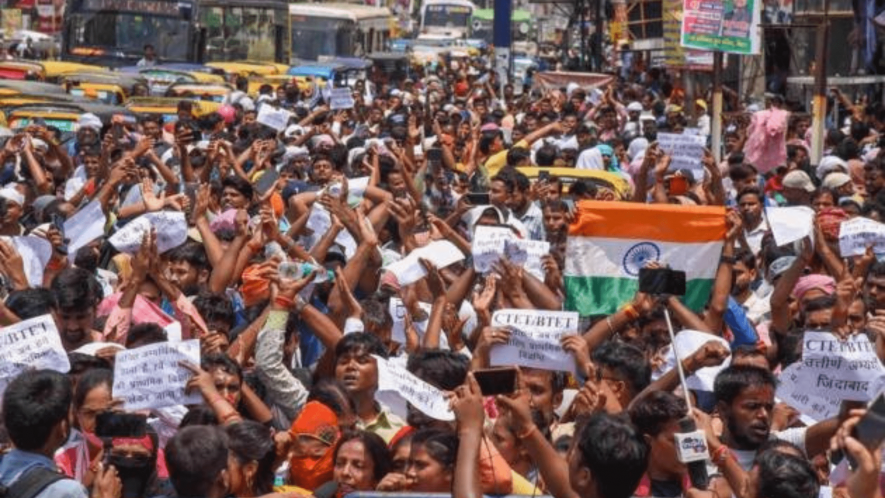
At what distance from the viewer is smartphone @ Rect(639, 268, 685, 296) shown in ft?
22.3

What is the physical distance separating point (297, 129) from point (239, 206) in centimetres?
747

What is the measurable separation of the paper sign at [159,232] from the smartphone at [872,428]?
5018 mm

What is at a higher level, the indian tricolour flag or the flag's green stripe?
the indian tricolour flag

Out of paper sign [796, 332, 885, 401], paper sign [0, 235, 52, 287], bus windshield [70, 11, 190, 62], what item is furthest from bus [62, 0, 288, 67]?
paper sign [796, 332, 885, 401]

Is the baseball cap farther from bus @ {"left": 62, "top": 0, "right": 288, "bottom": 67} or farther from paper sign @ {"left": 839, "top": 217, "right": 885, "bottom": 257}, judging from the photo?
bus @ {"left": 62, "top": 0, "right": 288, "bottom": 67}

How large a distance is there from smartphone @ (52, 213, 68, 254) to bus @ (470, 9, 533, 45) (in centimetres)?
6007

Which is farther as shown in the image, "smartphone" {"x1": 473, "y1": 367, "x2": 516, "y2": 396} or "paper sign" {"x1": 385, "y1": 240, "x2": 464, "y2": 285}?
"paper sign" {"x1": 385, "y1": 240, "x2": 464, "y2": 285}

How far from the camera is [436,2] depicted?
70062 mm

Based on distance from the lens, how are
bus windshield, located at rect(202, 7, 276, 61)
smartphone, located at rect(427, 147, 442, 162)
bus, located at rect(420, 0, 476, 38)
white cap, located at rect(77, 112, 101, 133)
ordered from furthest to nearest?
bus, located at rect(420, 0, 476, 38) < bus windshield, located at rect(202, 7, 276, 61) < white cap, located at rect(77, 112, 101, 133) < smartphone, located at rect(427, 147, 442, 162)

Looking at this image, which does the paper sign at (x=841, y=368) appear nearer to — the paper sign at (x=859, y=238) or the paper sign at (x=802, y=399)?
the paper sign at (x=802, y=399)

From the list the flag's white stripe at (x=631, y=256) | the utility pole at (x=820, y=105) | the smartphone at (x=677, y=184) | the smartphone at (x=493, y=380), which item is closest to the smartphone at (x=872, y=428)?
the smartphone at (x=493, y=380)

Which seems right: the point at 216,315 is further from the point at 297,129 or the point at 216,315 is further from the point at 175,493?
the point at 297,129

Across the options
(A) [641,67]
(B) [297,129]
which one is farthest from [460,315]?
(A) [641,67]

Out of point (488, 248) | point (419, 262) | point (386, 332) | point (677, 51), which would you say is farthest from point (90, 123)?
point (677, 51)
